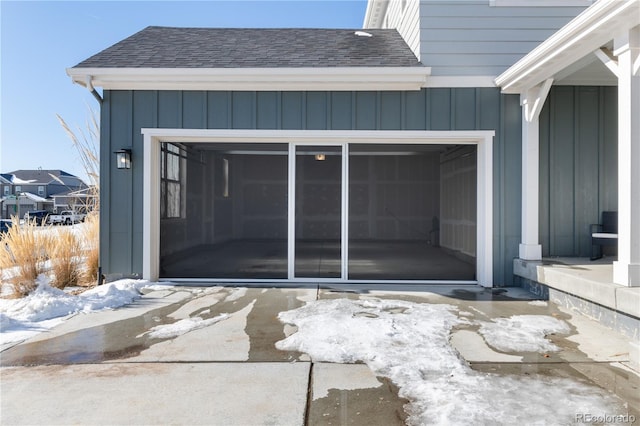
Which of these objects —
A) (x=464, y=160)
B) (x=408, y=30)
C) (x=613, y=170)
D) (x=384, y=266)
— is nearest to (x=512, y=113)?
(x=613, y=170)

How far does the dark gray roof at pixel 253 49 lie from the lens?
17.1ft

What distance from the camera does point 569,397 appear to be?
2.16m

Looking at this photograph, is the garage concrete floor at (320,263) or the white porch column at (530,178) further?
the garage concrete floor at (320,263)

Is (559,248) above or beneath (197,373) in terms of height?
above

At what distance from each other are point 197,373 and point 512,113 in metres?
4.90

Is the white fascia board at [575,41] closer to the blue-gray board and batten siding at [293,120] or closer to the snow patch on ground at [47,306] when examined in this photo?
the blue-gray board and batten siding at [293,120]

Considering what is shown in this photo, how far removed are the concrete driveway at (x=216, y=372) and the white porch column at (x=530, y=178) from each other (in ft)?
4.06

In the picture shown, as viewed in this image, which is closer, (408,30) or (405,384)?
(405,384)

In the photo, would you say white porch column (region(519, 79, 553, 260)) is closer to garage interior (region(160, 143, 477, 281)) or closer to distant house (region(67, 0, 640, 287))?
distant house (region(67, 0, 640, 287))

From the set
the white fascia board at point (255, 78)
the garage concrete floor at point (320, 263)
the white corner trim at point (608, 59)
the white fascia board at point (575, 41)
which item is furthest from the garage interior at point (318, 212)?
the white corner trim at point (608, 59)

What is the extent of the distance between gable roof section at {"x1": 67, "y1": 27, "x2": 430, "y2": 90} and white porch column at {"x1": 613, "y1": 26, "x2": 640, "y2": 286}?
2128 millimetres

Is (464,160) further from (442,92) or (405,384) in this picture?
(405,384)

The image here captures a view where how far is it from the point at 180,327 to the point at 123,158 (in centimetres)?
279

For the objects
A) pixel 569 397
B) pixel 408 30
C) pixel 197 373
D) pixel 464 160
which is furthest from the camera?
pixel 464 160
